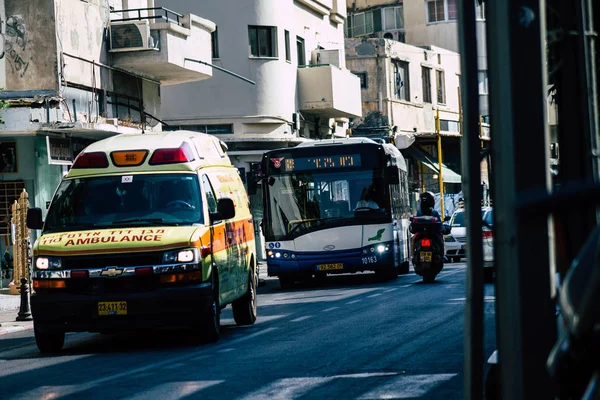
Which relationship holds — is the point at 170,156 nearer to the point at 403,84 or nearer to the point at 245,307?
the point at 245,307

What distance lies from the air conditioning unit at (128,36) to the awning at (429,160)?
96.8 feet

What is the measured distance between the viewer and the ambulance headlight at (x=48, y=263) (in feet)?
45.6

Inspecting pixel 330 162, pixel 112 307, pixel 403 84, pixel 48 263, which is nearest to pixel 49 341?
pixel 48 263

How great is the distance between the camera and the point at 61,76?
1117 inches

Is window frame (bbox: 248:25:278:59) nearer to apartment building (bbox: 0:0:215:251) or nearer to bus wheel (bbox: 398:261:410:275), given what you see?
apartment building (bbox: 0:0:215:251)

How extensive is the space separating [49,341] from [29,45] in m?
15.4

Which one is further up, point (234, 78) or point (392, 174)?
point (234, 78)

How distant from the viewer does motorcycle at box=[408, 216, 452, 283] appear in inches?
966

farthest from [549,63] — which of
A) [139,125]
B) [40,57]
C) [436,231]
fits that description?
[139,125]

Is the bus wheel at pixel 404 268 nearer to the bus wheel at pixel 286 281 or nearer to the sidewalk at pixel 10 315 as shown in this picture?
the bus wheel at pixel 286 281

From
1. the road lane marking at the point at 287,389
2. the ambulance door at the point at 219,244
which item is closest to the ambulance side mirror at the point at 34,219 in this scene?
the ambulance door at the point at 219,244

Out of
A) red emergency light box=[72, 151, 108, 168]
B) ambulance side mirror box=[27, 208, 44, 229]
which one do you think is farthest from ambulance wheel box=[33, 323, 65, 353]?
red emergency light box=[72, 151, 108, 168]

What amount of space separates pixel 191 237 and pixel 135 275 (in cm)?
73

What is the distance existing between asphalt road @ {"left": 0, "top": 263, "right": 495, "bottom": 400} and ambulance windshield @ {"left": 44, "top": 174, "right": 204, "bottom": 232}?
1.44 meters
